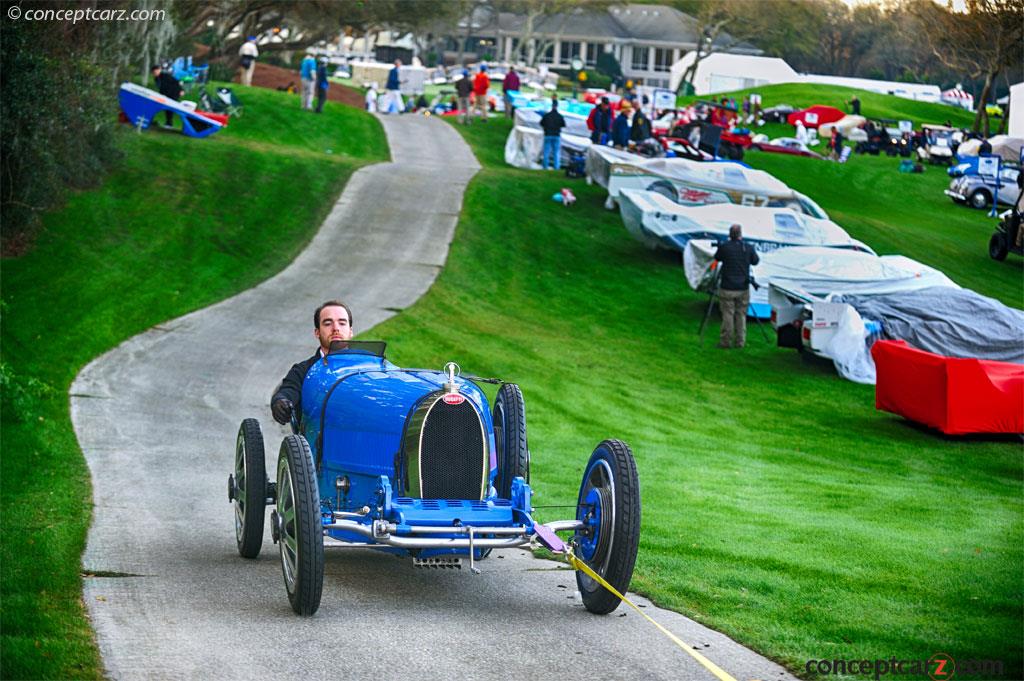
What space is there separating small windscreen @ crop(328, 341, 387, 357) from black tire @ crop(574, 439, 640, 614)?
82.7 inches

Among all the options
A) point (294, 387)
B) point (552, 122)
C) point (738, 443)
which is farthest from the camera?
point (552, 122)

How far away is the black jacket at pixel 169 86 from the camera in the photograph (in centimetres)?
3656

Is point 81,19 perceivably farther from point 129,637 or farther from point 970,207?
point 970,207

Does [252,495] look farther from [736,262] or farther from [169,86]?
[169,86]

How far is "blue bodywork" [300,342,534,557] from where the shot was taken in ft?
25.7

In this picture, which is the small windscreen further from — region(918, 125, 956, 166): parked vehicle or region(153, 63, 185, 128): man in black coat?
region(918, 125, 956, 166): parked vehicle

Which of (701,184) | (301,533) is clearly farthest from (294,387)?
(701,184)

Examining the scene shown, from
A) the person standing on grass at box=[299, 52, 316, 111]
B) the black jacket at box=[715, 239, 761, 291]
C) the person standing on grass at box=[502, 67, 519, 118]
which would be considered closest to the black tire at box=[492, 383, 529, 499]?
the black jacket at box=[715, 239, 761, 291]

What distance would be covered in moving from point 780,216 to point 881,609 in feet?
72.1

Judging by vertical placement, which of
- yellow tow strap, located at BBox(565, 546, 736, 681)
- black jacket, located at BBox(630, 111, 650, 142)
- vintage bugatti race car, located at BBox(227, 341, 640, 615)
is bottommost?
yellow tow strap, located at BBox(565, 546, 736, 681)

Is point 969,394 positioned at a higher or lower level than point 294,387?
lower

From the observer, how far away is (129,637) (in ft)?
23.3

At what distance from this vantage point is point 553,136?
3881cm

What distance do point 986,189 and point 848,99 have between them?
104ft
